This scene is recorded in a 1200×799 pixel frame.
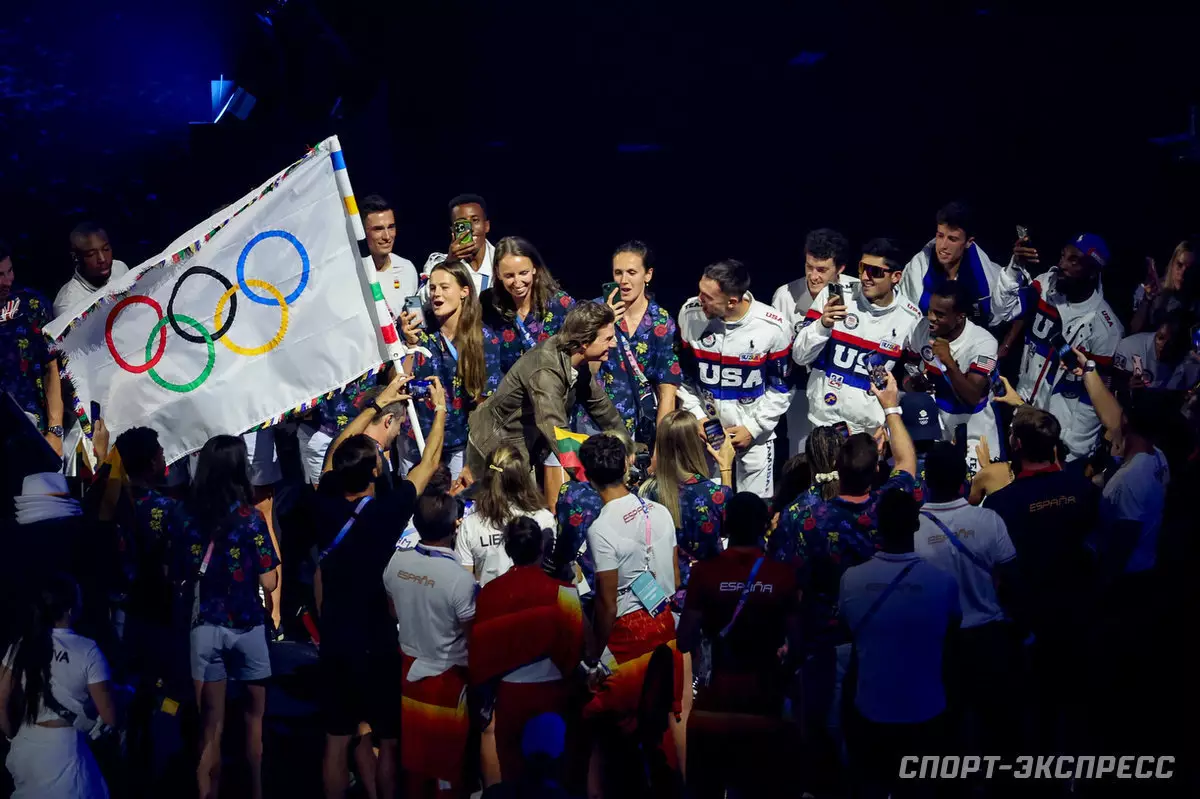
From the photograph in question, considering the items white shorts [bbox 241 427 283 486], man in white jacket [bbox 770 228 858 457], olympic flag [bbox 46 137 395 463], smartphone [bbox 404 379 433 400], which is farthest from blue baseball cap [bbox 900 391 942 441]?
white shorts [bbox 241 427 283 486]

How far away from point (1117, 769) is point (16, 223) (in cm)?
849

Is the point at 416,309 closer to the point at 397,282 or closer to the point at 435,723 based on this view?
the point at 397,282

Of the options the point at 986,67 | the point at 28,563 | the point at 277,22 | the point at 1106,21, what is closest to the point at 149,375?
the point at 28,563

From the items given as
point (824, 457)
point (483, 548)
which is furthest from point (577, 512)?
point (824, 457)

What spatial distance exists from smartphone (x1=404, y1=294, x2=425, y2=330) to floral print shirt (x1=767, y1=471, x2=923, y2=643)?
313 centimetres

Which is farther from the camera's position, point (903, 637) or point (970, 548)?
point (970, 548)

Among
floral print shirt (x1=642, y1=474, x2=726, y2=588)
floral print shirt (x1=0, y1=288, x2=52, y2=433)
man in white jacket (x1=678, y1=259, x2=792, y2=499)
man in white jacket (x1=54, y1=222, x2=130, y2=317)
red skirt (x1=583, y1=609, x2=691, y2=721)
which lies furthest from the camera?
man in white jacket (x1=54, y1=222, x2=130, y2=317)

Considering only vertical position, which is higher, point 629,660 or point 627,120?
point 627,120

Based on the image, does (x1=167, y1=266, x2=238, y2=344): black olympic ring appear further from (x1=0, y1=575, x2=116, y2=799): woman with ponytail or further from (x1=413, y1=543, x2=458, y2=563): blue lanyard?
(x1=413, y1=543, x2=458, y2=563): blue lanyard

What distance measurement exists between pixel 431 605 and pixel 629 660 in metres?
0.88

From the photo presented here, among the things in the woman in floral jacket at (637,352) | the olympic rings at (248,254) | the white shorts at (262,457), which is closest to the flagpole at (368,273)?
the olympic rings at (248,254)

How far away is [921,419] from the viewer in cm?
759

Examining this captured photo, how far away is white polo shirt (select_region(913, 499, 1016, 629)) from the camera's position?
5430mm

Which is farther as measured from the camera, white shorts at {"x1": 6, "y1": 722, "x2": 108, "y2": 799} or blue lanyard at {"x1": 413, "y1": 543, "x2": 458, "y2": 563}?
blue lanyard at {"x1": 413, "y1": 543, "x2": 458, "y2": 563}
